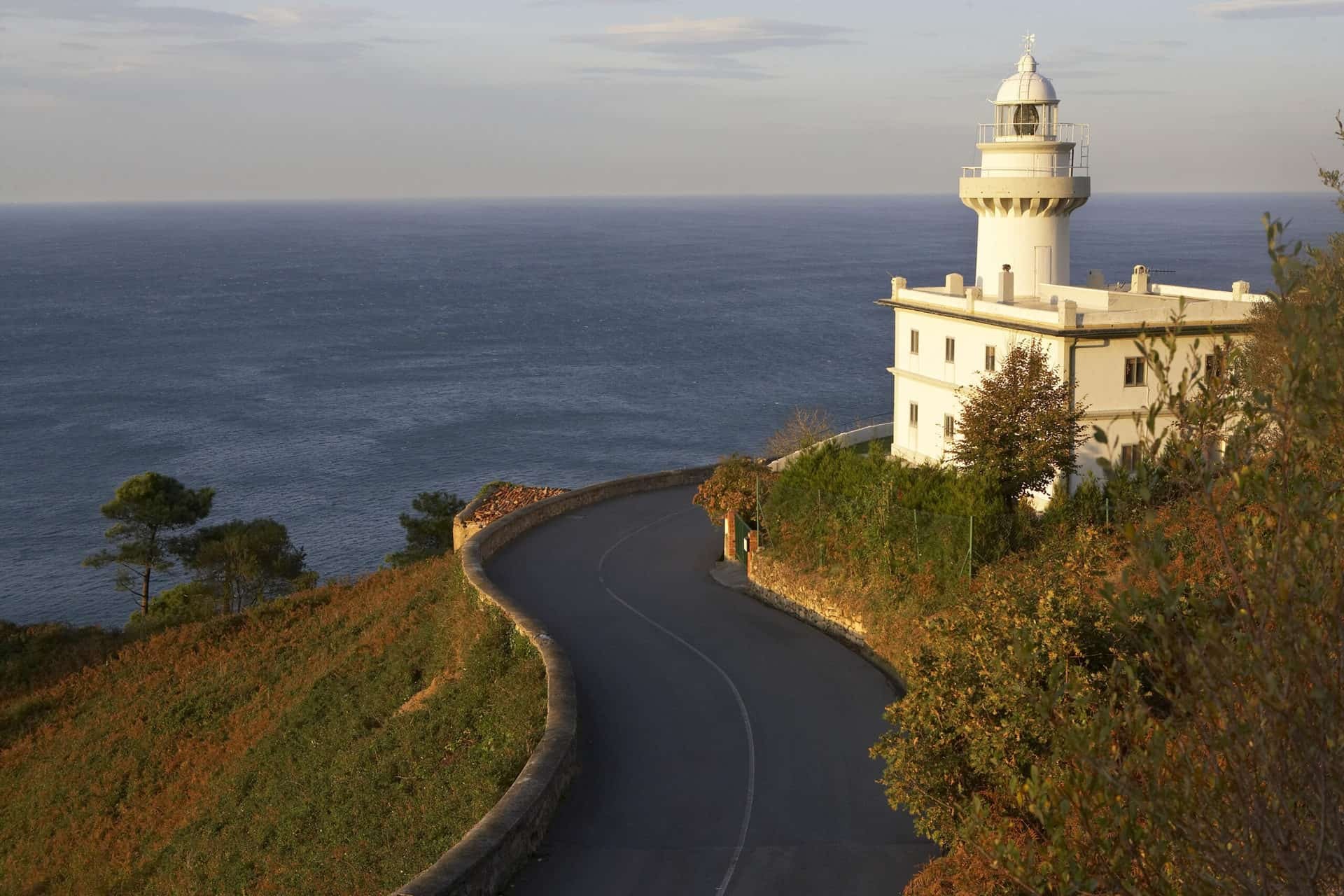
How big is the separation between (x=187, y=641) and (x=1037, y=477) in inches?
864

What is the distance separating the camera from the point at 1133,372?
28391 mm

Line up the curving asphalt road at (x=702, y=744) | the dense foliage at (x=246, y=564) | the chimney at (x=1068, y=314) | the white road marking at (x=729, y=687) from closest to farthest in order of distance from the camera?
the curving asphalt road at (x=702, y=744) < the white road marking at (x=729, y=687) < the chimney at (x=1068, y=314) < the dense foliage at (x=246, y=564)

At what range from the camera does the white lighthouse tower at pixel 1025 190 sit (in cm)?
3391

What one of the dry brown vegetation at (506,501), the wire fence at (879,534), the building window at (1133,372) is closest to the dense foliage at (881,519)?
the wire fence at (879,534)

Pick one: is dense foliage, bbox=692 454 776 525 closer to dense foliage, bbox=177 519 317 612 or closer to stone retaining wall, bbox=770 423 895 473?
stone retaining wall, bbox=770 423 895 473

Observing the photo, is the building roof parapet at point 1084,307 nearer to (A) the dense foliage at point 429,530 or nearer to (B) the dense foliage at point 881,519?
(B) the dense foliage at point 881,519

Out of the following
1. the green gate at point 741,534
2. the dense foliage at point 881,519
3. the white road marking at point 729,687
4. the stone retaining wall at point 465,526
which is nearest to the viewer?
the white road marking at point 729,687

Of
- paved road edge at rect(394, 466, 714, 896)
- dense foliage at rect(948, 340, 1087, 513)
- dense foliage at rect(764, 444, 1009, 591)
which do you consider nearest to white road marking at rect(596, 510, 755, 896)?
paved road edge at rect(394, 466, 714, 896)

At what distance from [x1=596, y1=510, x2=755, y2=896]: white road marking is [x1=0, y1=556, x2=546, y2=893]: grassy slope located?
9.50 ft

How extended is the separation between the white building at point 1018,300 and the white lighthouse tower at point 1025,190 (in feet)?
0.11

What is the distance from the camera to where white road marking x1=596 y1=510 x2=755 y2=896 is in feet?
48.0

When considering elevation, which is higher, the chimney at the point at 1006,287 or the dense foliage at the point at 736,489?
the chimney at the point at 1006,287

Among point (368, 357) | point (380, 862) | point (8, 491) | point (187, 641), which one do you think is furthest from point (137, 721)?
point (368, 357)

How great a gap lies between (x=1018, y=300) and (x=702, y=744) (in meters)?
20.3
